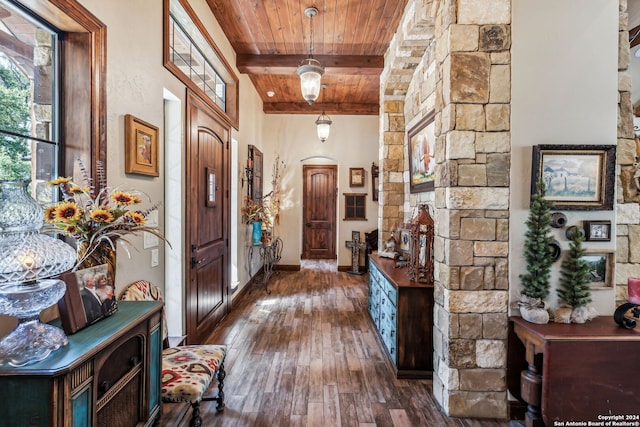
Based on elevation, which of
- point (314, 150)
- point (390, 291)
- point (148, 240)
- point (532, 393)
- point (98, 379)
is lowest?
point (532, 393)

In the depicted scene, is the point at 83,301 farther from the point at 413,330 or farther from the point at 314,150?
the point at 314,150

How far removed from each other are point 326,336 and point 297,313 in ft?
2.47

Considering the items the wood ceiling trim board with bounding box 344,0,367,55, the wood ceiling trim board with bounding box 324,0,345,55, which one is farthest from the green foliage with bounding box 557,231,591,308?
the wood ceiling trim board with bounding box 324,0,345,55

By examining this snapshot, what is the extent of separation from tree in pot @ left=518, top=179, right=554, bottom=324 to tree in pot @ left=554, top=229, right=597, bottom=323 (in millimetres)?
105

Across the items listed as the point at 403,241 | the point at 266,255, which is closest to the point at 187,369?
the point at 403,241

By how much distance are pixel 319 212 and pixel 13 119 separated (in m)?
5.95

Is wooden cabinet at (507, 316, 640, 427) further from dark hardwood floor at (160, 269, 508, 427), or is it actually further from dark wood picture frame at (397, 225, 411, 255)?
dark wood picture frame at (397, 225, 411, 255)

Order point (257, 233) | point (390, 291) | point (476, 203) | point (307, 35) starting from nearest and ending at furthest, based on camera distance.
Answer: point (476, 203), point (390, 291), point (307, 35), point (257, 233)

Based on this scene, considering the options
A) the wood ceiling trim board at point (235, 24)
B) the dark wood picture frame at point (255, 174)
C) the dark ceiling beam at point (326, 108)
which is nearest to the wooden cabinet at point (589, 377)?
the wood ceiling trim board at point (235, 24)

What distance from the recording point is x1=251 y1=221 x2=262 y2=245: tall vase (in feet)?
17.0

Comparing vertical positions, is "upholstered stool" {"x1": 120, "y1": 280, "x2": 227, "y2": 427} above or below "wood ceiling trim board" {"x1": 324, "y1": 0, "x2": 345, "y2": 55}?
below

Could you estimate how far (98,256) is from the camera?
4.70 feet

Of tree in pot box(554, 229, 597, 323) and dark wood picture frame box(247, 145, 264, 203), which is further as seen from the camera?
dark wood picture frame box(247, 145, 264, 203)

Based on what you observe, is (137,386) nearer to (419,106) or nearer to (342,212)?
(419,106)
